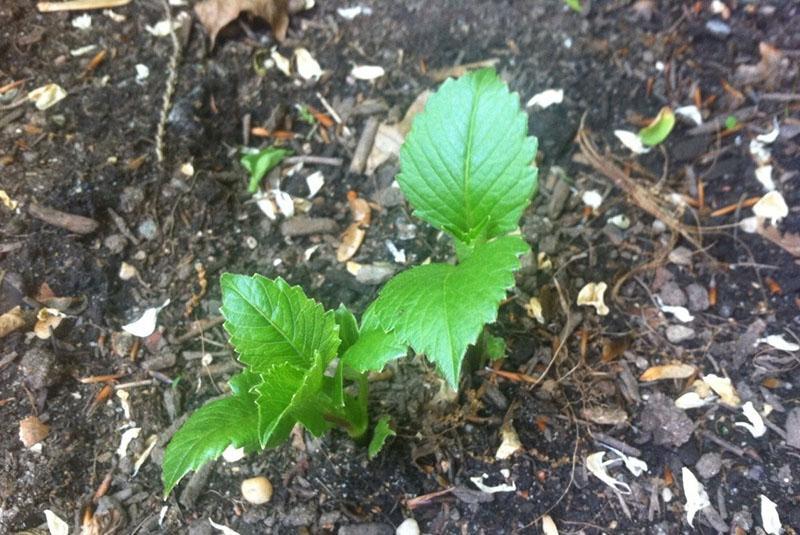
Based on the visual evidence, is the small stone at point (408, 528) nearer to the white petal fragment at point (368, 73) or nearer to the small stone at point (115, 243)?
the small stone at point (115, 243)

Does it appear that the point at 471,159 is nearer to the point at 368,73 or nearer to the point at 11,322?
the point at 368,73

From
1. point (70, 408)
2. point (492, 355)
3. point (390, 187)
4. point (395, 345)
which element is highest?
point (395, 345)

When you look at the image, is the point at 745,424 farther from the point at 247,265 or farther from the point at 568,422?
the point at 247,265

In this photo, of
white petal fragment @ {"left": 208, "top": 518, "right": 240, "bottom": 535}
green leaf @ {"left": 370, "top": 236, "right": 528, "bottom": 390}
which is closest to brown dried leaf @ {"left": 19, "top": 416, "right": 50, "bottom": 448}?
white petal fragment @ {"left": 208, "top": 518, "right": 240, "bottom": 535}

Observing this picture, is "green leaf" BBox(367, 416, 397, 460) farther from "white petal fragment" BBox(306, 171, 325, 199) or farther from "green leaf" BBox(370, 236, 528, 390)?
"white petal fragment" BBox(306, 171, 325, 199)

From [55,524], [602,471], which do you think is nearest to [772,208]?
[602,471]

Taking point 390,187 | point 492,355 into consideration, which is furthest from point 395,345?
point 390,187

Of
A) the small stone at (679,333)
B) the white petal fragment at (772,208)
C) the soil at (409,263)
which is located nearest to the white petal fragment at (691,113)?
the soil at (409,263)
